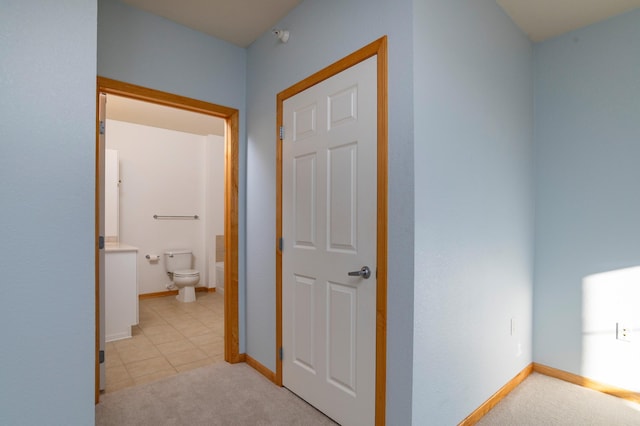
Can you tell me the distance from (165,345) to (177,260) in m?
2.25

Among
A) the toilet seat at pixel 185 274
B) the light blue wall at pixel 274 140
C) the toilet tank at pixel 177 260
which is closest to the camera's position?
the light blue wall at pixel 274 140

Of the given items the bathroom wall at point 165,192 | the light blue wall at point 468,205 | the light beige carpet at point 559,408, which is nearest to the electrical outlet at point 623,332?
the light beige carpet at point 559,408

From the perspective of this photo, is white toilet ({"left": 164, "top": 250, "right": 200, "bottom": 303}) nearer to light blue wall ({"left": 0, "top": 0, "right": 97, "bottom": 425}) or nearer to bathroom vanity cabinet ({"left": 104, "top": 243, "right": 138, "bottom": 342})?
bathroom vanity cabinet ({"left": 104, "top": 243, "right": 138, "bottom": 342})

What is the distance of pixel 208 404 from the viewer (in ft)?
7.14

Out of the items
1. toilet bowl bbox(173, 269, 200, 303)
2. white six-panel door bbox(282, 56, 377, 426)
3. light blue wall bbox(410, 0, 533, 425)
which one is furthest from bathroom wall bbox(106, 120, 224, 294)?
light blue wall bbox(410, 0, 533, 425)

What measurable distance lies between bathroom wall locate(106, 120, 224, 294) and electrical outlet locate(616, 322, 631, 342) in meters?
5.12

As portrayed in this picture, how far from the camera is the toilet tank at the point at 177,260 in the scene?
5215mm

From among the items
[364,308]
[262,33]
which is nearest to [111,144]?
[262,33]

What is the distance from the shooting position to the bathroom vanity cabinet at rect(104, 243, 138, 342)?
10.8 ft

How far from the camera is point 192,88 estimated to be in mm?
2627

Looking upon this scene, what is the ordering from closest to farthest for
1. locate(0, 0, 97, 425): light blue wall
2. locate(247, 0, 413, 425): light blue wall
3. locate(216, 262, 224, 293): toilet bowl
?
locate(0, 0, 97, 425): light blue wall → locate(247, 0, 413, 425): light blue wall → locate(216, 262, 224, 293): toilet bowl

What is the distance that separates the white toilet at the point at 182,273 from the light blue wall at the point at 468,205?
3.99m

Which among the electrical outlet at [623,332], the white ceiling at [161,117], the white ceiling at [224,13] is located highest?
the white ceiling at [224,13]

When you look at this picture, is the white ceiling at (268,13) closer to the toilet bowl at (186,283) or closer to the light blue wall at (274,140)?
the light blue wall at (274,140)
